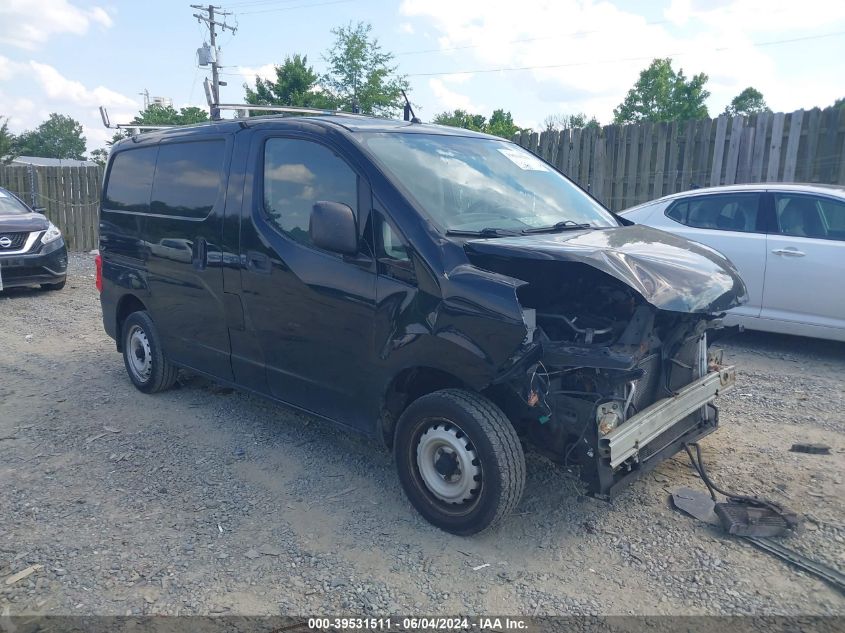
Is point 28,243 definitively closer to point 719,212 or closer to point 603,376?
point 719,212

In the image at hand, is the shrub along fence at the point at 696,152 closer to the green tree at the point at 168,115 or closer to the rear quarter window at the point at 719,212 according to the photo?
the rear quarter window at the point at 719,212

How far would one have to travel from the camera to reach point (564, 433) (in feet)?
11.0

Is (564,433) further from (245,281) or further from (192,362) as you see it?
(192,362)

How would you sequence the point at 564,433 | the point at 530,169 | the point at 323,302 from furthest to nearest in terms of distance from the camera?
the point at 530,169
the point at 323,302
the point at 564,433

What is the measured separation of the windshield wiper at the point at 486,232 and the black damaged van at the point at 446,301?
1 centimetres

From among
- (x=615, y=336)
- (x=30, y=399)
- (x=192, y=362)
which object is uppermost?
(x=615, y=336)

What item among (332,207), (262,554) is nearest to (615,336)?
(332,207)

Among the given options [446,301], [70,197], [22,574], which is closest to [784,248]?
[446,301]

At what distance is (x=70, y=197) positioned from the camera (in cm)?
1659

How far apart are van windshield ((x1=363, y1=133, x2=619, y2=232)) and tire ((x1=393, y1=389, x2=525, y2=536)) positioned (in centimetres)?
97

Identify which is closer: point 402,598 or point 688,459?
point 402,598

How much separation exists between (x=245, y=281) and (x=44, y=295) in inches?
327

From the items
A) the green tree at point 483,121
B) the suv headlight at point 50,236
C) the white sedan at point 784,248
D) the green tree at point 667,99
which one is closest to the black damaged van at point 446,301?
the white sedan at point 784,248

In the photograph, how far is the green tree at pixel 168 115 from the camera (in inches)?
1891
